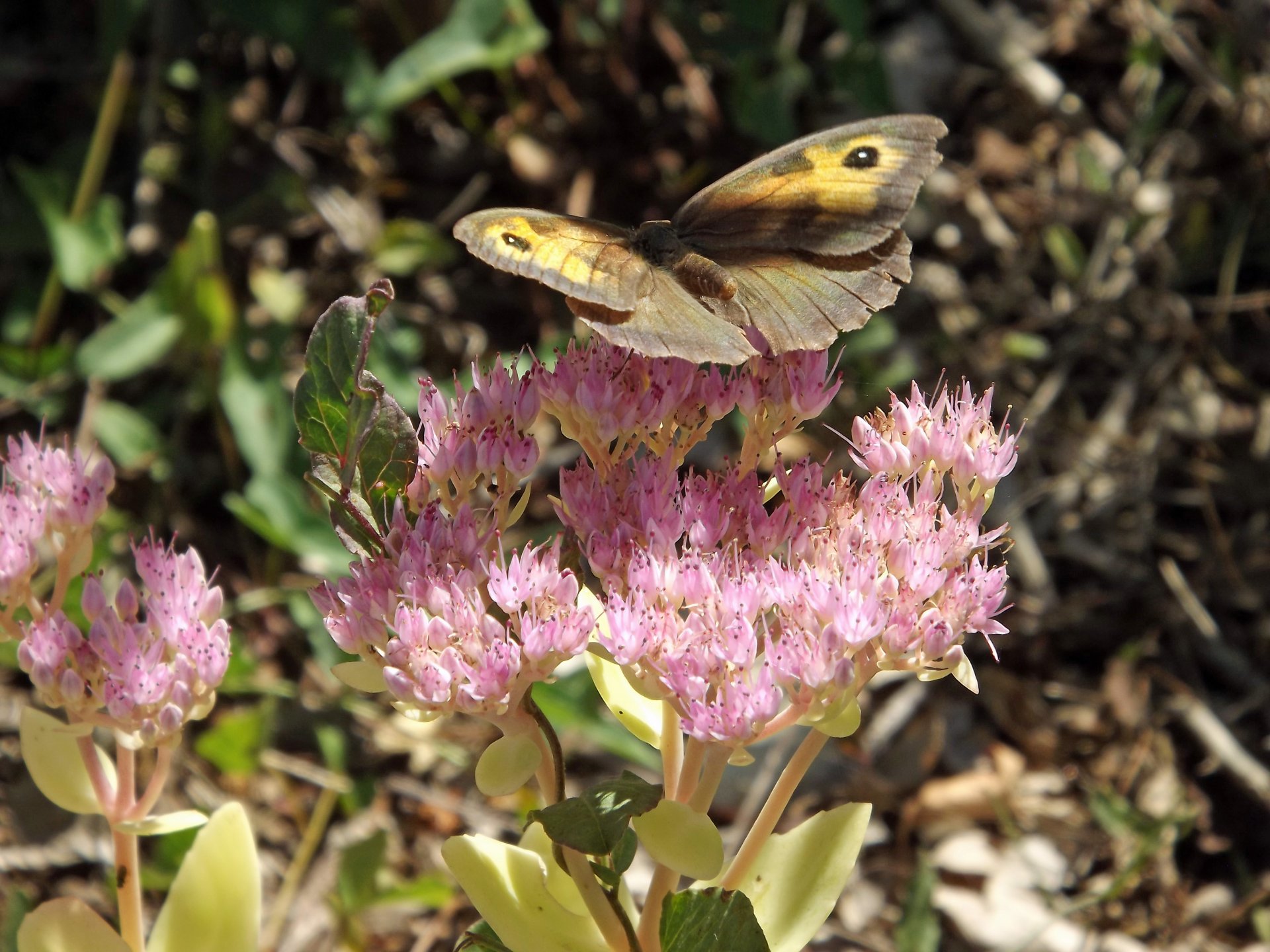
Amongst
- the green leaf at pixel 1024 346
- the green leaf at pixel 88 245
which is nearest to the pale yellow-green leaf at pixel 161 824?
the green leaf at pixel 88 245

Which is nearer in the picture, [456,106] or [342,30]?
[342,30]

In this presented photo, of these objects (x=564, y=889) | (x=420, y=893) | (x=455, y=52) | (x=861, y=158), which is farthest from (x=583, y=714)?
(x=455, y=52)

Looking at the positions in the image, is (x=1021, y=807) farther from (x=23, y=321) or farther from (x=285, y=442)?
(x=23, y=321)

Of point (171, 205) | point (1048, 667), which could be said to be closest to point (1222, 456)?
point (1048, 667)

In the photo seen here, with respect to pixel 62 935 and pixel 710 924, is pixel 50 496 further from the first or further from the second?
pixel 710 924

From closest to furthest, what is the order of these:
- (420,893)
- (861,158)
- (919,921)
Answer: (861,158)
(919,921)
(420,893)

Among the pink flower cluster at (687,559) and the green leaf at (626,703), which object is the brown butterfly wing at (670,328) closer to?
the pink flower cluster at (687,559)

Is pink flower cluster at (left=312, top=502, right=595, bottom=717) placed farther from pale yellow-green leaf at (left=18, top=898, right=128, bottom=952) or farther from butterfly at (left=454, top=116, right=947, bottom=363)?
pale yellow-green leaf at (left=18, top=898, right=128, bottom=952)
